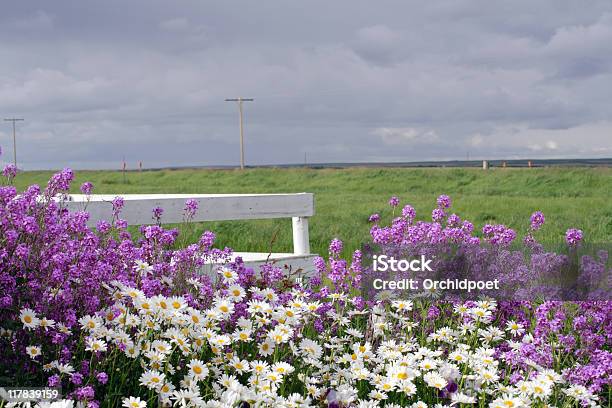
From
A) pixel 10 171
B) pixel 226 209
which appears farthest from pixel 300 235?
pixel 10 171

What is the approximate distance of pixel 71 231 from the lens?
190 inches

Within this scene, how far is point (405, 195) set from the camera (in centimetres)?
2870

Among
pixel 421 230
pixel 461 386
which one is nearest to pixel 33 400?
pixel 461 386

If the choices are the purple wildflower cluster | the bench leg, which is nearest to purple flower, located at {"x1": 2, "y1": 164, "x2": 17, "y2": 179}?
the purple wildflower cluster

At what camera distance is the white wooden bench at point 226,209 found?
23.9ft

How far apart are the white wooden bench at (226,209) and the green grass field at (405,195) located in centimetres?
35

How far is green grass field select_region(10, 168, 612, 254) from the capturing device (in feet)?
49.0

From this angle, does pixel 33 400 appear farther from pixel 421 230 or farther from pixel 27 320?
pixel 421 230

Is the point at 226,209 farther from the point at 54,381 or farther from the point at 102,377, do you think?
the point at 54,381

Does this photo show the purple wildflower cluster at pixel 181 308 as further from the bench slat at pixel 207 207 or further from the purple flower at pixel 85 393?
the bench slat at pixel 207 207

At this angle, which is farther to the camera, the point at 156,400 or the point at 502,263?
the point at 502,263

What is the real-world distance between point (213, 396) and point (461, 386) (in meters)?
1.47

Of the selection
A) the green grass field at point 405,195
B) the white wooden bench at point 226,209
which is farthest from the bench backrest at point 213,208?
the green grass field at point 405,195

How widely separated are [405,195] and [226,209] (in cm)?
2130
